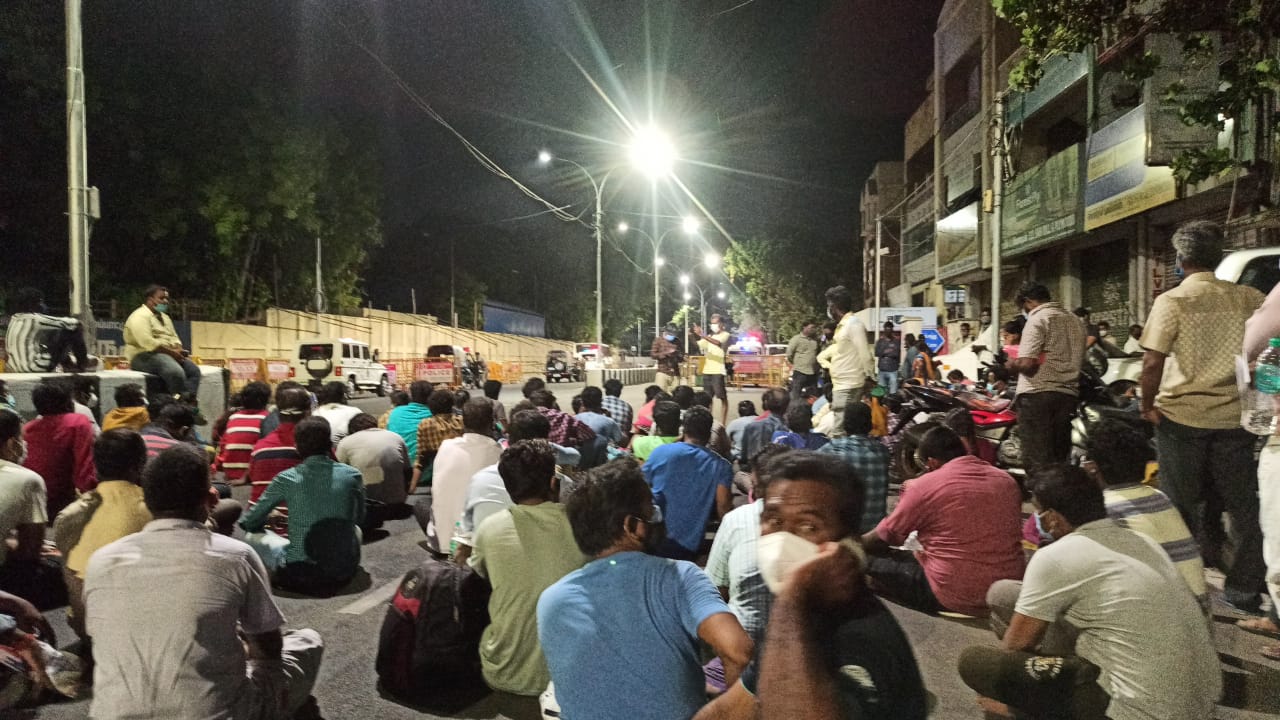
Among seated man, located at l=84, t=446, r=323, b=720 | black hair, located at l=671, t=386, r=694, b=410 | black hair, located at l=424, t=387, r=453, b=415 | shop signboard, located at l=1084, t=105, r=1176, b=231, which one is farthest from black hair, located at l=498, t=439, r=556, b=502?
shop signboard, located at l=1084, t=105, r=1176, b=231

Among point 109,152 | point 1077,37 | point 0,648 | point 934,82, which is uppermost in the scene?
point 934,82

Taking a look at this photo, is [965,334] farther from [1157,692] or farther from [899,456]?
[1157,692]

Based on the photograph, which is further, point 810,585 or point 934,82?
point 934,82

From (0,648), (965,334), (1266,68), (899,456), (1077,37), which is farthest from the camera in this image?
(965,334)

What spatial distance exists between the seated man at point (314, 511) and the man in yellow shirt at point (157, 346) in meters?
5.16

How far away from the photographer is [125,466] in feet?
14.0

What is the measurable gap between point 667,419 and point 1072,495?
3.77 metres

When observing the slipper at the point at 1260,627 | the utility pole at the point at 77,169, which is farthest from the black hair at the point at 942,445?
the utility pole at the point at 77,169

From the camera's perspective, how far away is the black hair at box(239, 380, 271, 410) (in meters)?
7.93

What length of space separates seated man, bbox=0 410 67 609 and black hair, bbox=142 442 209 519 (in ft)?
6.62

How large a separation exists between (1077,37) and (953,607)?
628 centimetres

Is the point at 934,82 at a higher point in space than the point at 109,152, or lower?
higher

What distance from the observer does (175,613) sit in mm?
2666

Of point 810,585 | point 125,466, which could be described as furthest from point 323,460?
point 810,585
